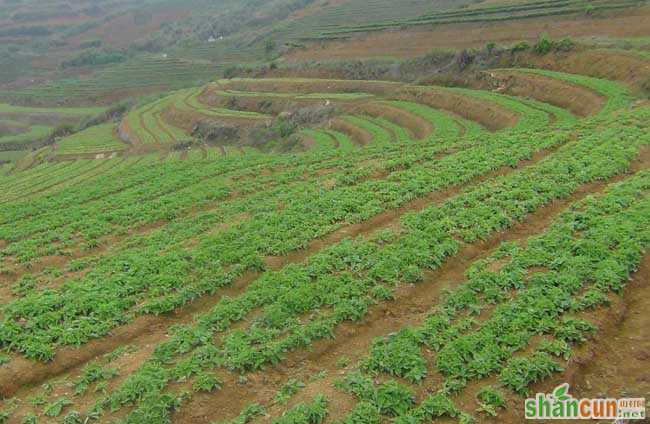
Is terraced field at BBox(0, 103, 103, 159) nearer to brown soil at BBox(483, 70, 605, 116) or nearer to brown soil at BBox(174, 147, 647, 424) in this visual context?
brown soil at BBox(483, 70, 605, 116)

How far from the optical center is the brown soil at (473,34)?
57.8 metres

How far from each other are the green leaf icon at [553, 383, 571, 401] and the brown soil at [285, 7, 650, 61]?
53.7m

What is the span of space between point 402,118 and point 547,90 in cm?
1333

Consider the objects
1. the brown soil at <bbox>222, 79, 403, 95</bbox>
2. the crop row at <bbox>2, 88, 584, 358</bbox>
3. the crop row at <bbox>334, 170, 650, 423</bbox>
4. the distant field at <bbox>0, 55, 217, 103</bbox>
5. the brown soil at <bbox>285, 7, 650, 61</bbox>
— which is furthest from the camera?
the distant field at <bbox>0, 55, 217, 103</bbox>

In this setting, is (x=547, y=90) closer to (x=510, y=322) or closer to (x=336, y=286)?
(x=336, y=286)

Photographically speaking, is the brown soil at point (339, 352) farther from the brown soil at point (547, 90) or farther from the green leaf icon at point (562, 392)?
the brown soil at point (547, 90)

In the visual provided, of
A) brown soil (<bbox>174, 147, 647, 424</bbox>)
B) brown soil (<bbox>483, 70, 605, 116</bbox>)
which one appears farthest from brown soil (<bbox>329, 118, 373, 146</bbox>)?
brown soil (<bbox>174, 147, 647, 424</bbox>)

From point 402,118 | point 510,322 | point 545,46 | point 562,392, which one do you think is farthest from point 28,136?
point 562,392

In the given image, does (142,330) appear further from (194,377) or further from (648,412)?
(648,412)

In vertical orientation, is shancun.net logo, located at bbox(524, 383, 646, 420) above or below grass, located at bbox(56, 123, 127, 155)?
above

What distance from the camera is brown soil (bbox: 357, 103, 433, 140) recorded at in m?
45.1

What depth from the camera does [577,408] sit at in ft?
35.9

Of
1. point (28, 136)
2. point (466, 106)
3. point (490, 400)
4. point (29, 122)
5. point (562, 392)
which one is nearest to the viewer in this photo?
point (490, 400)

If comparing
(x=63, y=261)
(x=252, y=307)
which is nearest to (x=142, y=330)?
(x=252, y=307)
